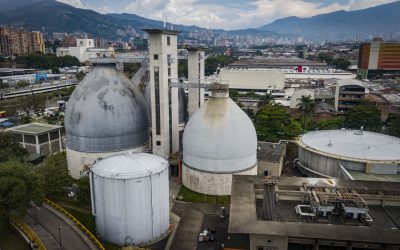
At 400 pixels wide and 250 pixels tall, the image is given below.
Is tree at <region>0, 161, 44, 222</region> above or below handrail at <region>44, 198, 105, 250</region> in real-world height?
above

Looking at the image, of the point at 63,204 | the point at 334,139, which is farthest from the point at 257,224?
the point at 334,139

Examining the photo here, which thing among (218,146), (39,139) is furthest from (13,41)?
(218,146)

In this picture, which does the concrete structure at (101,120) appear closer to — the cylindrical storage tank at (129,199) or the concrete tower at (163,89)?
the concrete tower at (163,89)

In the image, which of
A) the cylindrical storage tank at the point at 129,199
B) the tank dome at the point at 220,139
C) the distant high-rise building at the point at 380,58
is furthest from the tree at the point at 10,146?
the distant high-rise building at the point at 380,58

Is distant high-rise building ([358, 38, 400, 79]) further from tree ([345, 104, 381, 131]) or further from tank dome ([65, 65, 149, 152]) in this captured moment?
tank dome ([65, 65, 149, 152])

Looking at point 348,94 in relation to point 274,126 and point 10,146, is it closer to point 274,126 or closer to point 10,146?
point 274,126

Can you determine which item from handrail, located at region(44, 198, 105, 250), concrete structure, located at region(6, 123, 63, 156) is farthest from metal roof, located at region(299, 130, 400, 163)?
concrete structure, located at region(6, 123, 63, 156)
